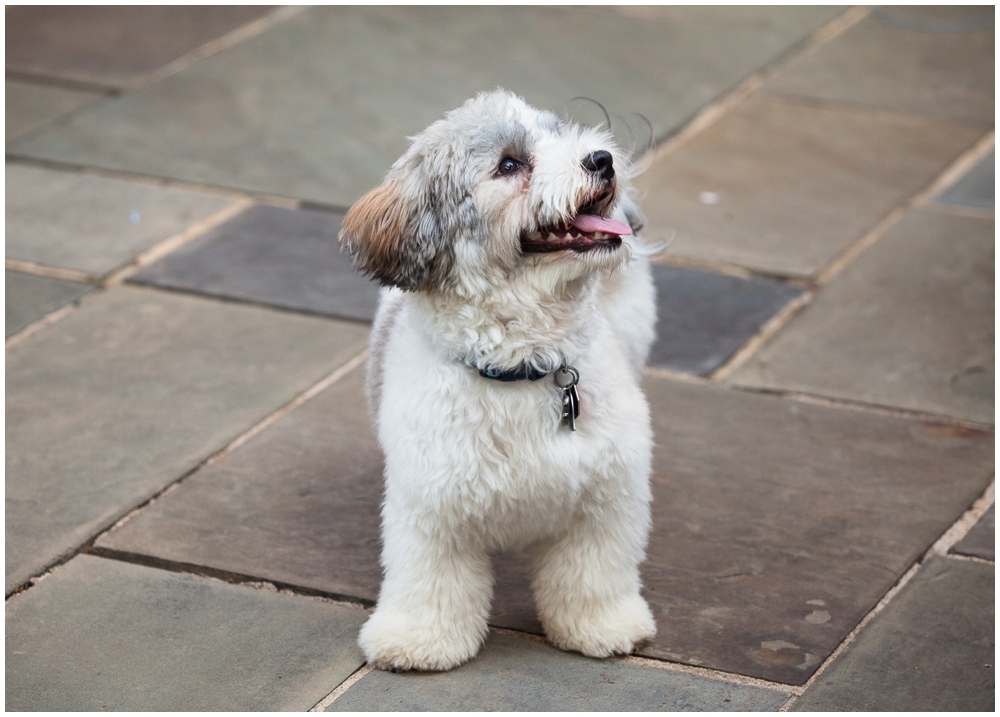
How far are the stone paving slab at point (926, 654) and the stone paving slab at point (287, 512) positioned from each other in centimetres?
134

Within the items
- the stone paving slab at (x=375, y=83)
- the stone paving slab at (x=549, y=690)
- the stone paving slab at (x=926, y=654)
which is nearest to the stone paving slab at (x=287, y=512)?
A: the stone paving slab at (x=549, y=690)

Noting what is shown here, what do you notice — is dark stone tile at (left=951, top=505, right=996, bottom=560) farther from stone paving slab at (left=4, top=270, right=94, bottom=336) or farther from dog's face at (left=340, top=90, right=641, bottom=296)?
stone paving slab at (left=4, top=270, right=94, bottom=336)

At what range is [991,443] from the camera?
438 centimetres

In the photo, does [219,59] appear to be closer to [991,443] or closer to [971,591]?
[991,443]

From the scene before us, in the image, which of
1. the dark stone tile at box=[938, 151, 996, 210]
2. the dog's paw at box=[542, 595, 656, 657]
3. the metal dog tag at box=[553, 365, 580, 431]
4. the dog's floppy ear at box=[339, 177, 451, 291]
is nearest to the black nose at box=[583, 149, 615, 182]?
the dog's floppy ear at box=[339, 177, 451, 291]

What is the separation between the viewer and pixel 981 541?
3.86m

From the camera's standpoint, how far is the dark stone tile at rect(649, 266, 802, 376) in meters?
5.00

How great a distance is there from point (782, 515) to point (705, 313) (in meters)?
1.47

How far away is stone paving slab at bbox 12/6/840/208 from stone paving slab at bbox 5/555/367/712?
2.88 metres

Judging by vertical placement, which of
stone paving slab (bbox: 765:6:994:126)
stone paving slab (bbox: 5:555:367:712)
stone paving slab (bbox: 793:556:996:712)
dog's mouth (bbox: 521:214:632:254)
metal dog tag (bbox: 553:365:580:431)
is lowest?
stone paving slab (bbox: 5:555:367:712)

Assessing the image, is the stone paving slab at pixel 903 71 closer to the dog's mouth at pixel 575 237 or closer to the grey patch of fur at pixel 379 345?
the grey patch of fur at pixel 379 345

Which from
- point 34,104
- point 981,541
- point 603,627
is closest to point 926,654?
point 981,541

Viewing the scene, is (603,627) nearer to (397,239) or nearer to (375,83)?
(397,239)

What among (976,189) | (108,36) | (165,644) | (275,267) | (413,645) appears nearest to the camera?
(413,645)
